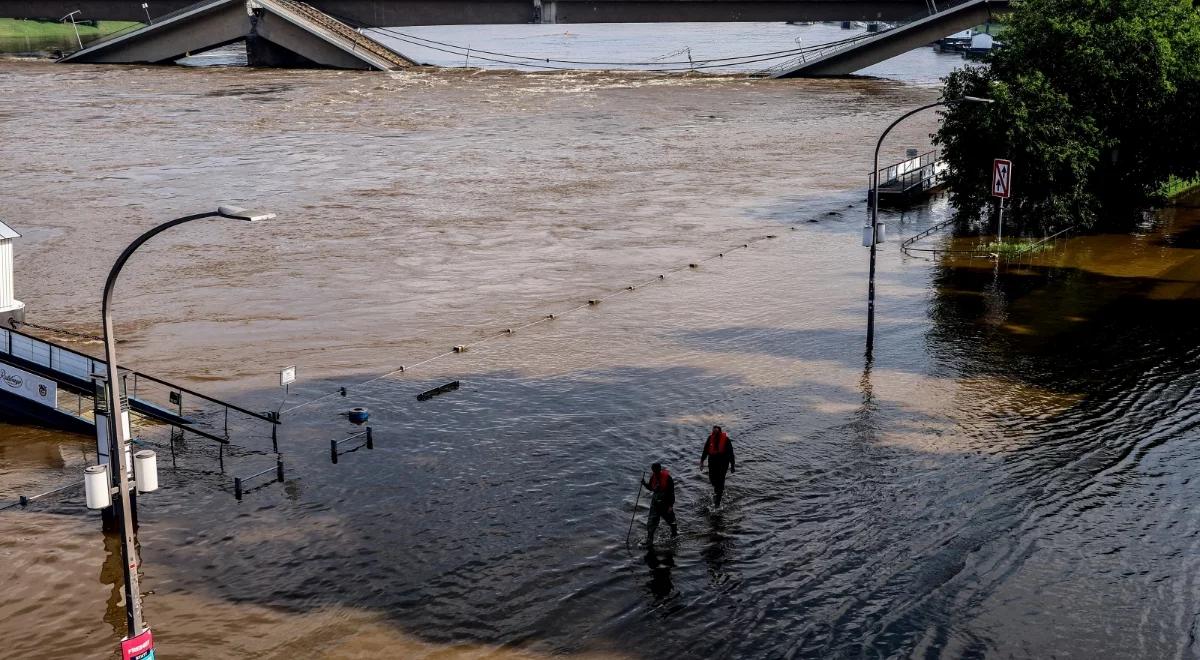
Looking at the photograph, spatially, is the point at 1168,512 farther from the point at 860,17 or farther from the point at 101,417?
the point at 860,17

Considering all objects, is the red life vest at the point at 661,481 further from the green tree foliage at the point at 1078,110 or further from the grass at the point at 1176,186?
the grass at the point at 1176,186

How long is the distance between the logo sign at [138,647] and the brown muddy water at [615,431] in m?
2.34

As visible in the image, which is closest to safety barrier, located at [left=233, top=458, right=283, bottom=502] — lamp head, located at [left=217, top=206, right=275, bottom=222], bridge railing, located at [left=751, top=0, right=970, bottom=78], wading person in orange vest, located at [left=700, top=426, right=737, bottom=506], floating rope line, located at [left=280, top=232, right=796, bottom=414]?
floating rope line, located at [left=280, top=232, right=796, bottom=414]

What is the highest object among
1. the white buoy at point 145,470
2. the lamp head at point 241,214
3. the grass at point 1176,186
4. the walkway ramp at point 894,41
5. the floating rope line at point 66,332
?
the walkway ramp at point 894,41

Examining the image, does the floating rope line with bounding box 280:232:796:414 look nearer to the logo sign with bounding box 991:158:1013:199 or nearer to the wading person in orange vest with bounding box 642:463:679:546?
the logo sign with bounding box 991:158:1013:199

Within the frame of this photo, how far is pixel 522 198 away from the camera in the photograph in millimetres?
49625

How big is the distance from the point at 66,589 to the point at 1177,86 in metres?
39.8

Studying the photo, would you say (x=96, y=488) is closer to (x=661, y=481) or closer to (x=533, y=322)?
(x=661, y=481)

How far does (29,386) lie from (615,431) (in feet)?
37.8

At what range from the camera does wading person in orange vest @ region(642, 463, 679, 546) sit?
1783cm

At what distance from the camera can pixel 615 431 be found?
23.4m

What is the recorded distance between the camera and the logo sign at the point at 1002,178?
126 ft

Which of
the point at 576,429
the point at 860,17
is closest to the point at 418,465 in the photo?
the point at 576,429

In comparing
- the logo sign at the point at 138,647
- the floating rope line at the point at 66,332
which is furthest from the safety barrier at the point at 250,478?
the floating rope line at the point at 66,332
